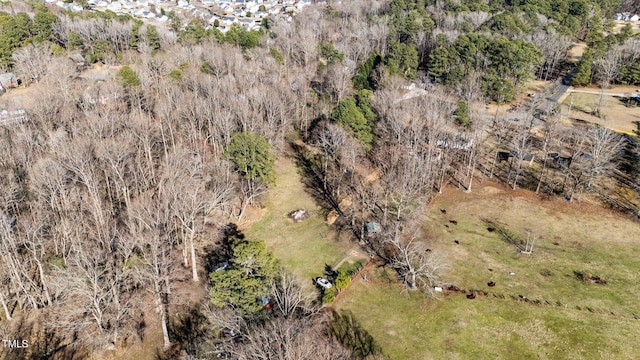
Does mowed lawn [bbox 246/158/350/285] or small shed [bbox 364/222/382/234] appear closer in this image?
mowed lawn [bbox 246/158/350/285]

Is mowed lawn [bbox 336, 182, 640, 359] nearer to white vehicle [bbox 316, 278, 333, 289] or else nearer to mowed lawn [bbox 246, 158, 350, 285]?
white vehicle [bbox 316, 278, 333, 289]

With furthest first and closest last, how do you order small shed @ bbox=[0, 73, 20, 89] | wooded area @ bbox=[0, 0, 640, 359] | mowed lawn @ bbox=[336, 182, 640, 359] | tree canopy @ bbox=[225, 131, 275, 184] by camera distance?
small shed @ bbox=[0, 73, 20, 89] < tree canopy @ bbox=[225, 131, 275, 184] < wooded area @ bbox=[0, 0, 640, 359] < mowed lawn @ bbox=[336, 182, 640, 359]

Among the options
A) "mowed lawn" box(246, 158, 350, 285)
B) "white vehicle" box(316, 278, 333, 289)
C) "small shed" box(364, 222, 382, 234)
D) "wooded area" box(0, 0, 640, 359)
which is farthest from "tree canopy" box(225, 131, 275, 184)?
"white vehicle" box(316, 278, 333, 289)

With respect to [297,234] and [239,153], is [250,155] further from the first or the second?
[297,234]

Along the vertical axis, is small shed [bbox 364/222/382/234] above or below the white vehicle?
above

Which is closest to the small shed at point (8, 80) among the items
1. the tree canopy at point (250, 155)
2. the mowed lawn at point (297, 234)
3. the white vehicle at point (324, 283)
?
the tree canopy at point (250, 155)

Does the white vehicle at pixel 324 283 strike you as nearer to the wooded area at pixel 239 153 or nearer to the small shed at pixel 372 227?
the wooded area at pixel 239 153

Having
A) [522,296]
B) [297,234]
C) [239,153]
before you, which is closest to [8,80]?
[239,153]
